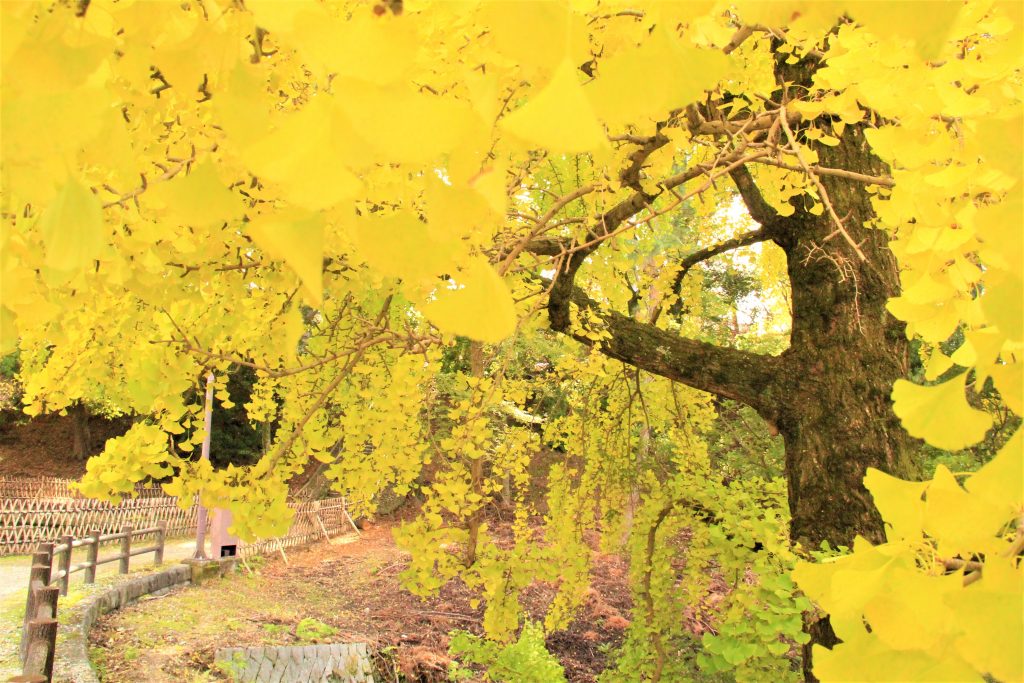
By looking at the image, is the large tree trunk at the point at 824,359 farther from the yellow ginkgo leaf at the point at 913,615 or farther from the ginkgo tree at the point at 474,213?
the yellow ginkgo leaf at the point at 913,615

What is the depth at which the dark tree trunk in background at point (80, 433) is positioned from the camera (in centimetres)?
1728

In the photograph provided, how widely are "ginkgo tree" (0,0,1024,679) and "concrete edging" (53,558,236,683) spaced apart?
192cm

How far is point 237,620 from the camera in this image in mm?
7047

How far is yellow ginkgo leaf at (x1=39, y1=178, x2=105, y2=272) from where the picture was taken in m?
0.43

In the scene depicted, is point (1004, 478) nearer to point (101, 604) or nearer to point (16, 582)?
point (101, 604)

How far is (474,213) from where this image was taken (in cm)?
42

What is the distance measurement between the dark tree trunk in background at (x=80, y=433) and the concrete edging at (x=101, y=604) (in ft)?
33.8

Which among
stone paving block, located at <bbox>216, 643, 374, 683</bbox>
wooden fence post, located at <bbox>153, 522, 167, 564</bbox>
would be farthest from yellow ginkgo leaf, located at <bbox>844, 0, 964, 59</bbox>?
wooden fence post, located at <bbox>153, 522, 167, 564</bbox>

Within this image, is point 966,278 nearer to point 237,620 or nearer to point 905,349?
point 905,349

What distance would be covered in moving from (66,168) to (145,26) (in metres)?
0.13

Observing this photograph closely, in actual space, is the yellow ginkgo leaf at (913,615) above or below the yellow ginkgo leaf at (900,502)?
below

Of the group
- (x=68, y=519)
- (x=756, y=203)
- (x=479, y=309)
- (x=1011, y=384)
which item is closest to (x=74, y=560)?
(x=68, y=519)

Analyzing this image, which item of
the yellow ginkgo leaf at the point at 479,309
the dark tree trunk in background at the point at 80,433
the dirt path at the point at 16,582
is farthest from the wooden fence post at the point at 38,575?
the dark tree trunk in background at the point at 80,433

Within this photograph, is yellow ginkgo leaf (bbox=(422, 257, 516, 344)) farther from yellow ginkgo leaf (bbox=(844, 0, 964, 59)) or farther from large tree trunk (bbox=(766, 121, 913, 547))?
large tree trunk (bbox=(766, 121, 913, 547))
